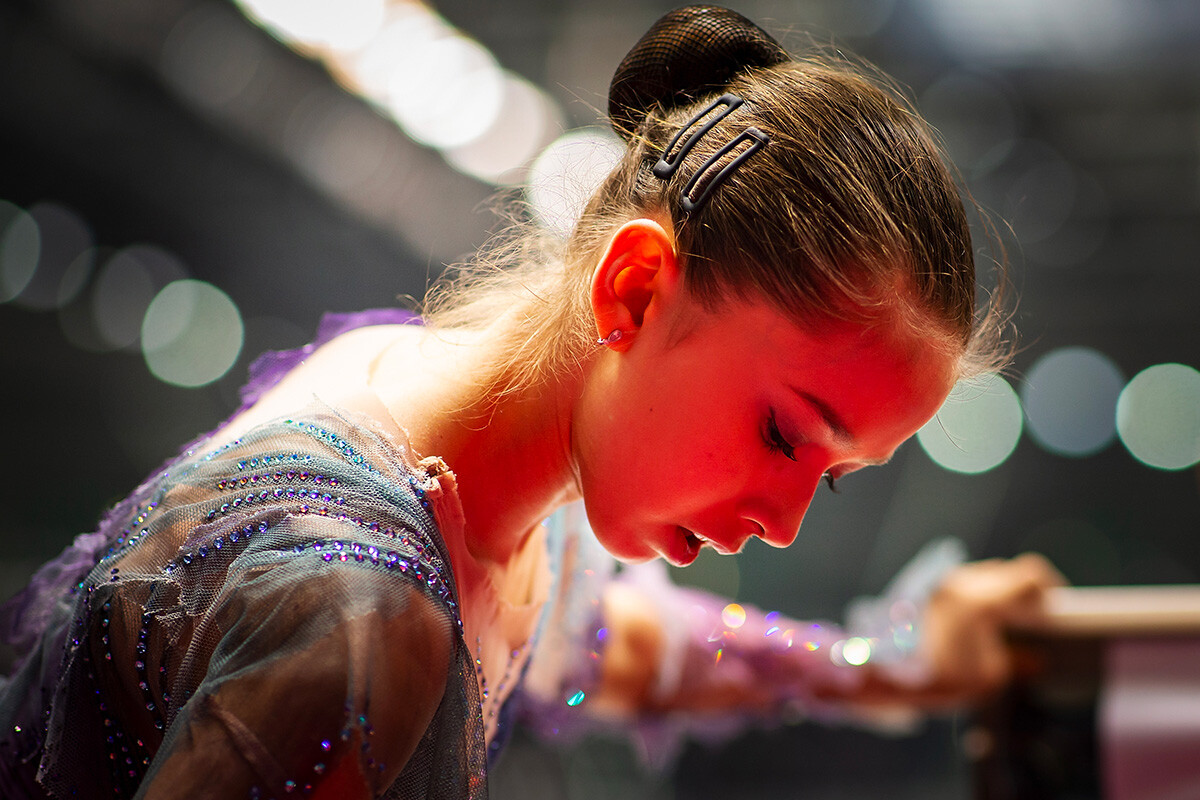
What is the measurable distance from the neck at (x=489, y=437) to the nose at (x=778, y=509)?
12 cm

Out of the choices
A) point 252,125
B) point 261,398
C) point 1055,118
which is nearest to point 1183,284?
point 1055,118

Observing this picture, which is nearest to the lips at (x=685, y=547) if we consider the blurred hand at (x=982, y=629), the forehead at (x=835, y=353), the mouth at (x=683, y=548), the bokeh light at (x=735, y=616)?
the mouth at (x=683, y=548)

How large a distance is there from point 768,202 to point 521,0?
1083 millimetres

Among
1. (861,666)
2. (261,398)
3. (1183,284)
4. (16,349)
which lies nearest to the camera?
(261,398)

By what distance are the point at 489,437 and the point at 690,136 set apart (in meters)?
0.22

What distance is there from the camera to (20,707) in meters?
0.50

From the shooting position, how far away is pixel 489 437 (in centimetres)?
54

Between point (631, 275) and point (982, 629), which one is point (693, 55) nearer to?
point (631, 275)

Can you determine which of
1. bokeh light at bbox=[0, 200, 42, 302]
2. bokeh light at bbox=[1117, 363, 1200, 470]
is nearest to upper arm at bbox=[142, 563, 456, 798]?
bokeh light at bbox=[0, 200, 42, 302]

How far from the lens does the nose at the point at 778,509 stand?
0.50m

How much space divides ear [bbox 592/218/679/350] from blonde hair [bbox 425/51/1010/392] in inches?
0.4

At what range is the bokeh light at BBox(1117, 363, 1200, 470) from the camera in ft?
4.27

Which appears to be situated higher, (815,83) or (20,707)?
(815,83)

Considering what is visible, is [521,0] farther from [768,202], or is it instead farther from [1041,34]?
[768,202]
